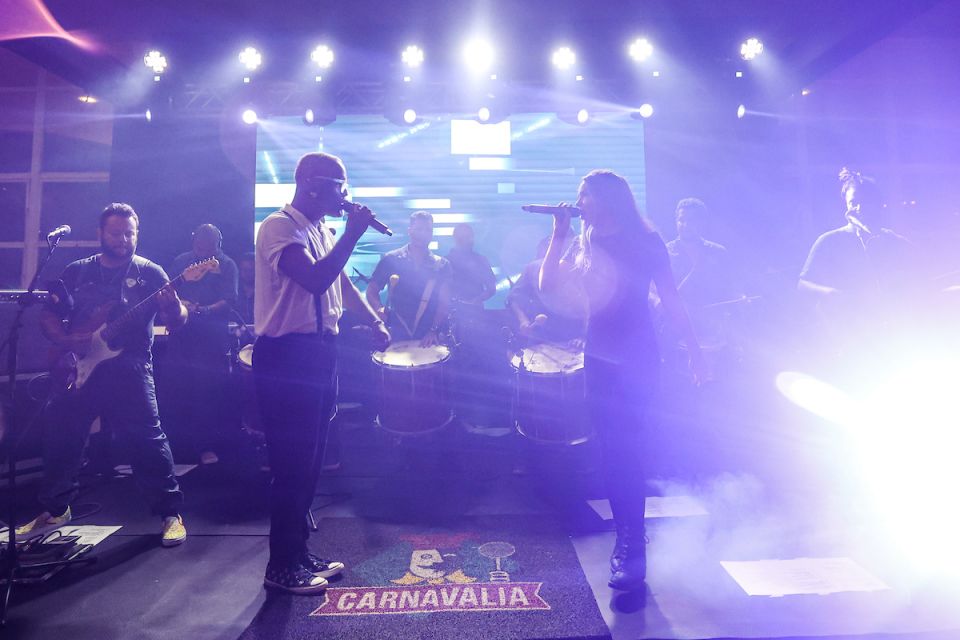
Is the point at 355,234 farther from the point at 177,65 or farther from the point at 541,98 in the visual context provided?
the point at 177,65

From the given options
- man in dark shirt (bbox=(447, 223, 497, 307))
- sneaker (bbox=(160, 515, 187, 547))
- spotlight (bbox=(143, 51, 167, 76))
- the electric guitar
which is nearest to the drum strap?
man in dark shirt (bbox=(447, 223, 497, 307))

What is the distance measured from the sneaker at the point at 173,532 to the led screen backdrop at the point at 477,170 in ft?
13.2

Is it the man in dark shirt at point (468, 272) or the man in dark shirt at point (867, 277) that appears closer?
the man in dark shirt at point (867, 277)

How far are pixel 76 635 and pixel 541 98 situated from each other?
21.4 ft

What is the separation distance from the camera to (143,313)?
11.5ft

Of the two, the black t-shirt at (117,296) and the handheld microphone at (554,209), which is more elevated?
the handheld microphone at (554,209)

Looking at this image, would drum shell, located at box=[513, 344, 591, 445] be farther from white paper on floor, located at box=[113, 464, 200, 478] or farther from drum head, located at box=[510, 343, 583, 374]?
white paper on floor, located at box=[113, 464, 200, 478]

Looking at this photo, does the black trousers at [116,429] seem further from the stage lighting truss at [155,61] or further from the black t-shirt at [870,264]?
the black t-shirt at [870,264]

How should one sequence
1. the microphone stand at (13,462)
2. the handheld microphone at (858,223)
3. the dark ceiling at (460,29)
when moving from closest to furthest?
the microphone stand at (13,462) → the handheld microphone at (858,223) → the dark ceiling at (460,29)

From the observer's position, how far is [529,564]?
9.86 ft

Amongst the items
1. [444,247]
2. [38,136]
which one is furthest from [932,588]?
[38,136]

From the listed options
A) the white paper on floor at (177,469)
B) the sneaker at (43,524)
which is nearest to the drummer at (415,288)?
the white paper on floor at (177,469)

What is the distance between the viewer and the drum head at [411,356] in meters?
4.30

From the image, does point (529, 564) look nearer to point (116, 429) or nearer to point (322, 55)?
point (116, 429)
